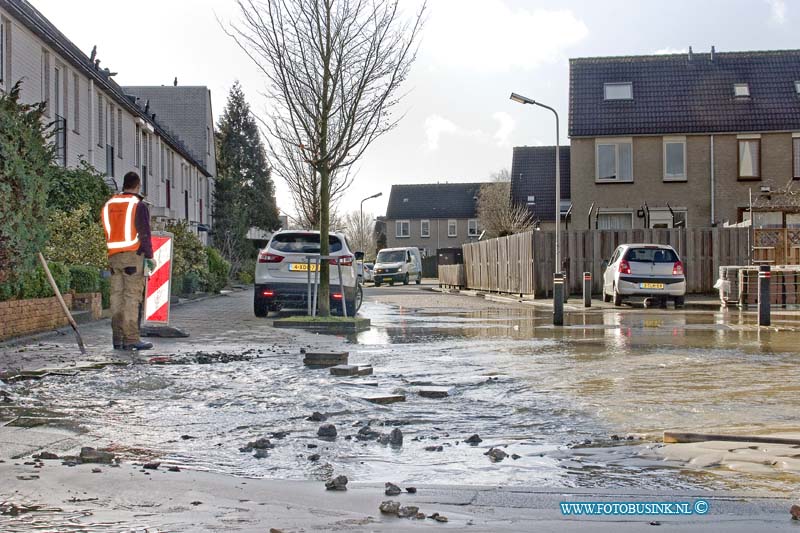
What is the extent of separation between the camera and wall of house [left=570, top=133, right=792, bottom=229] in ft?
125

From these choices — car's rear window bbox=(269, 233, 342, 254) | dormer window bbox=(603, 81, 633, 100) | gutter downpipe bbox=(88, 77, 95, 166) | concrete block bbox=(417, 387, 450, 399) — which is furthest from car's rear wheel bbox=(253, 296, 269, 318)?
dormer window bbox=(603, 81, 633, 100)

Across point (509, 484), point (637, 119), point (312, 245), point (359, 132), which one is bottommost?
point (509, 484)

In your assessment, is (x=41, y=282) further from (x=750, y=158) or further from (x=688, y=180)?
(x=750, y=158)

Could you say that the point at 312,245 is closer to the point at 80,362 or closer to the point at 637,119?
the point at 80,362

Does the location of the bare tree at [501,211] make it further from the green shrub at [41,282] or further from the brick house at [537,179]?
the green shrub at [41,282]

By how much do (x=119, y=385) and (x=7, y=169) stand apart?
3.28m

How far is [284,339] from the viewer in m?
13.3

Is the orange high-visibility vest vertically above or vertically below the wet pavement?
above

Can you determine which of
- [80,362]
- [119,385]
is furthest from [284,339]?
[119,385]

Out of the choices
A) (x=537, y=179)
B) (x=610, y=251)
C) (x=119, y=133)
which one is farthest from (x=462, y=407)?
(x=537, y=179)

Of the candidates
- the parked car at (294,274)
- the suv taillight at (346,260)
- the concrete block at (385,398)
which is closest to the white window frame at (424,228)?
the parked car at (294,274)

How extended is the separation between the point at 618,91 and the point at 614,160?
136 inches

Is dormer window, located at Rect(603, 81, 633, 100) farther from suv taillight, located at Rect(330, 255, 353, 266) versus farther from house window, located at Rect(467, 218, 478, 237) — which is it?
house window, located at Rect(467, 218, 478, 237)

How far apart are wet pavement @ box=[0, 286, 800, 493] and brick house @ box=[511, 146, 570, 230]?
4850 centimetres
